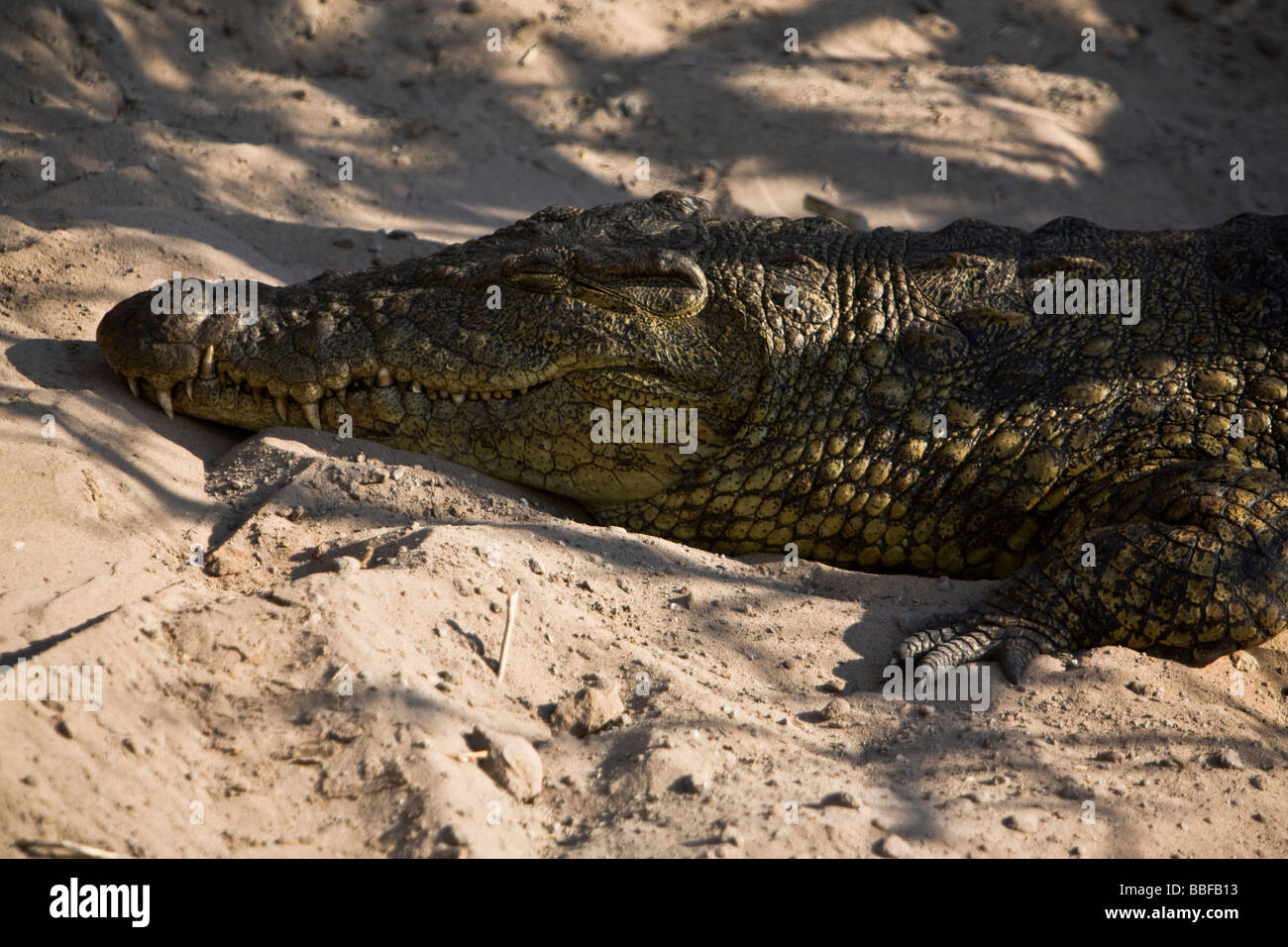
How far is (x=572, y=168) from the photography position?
7012 millimetres

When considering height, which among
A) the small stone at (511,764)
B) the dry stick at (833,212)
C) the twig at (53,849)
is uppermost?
the dry stick at (833,212)

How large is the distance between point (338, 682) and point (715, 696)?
3.44 feet

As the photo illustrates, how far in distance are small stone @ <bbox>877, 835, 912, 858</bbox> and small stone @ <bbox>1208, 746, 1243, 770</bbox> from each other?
3.60 ft

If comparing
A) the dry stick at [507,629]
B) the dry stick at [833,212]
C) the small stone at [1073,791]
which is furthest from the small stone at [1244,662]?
the dry stick at [833,212]

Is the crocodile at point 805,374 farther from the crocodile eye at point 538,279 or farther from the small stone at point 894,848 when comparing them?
the small stone at point 894,848

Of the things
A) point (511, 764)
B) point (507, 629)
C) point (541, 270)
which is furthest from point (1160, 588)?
point (541, 270)

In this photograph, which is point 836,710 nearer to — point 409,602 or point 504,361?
point 409,602

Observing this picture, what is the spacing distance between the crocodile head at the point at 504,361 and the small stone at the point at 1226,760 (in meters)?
1.98

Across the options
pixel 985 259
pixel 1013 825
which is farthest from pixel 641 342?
pixel 1013 825

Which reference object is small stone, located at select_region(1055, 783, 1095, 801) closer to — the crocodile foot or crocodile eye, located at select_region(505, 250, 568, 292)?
the crocodile foot

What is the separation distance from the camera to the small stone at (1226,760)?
2.88 metres

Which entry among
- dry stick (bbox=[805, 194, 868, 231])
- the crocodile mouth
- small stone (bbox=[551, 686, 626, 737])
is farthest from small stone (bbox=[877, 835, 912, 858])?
dry stick (bbox=[805, 194, 868, 231])

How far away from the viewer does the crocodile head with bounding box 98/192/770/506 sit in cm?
411

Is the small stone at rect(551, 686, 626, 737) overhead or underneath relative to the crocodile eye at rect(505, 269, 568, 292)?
underneath
